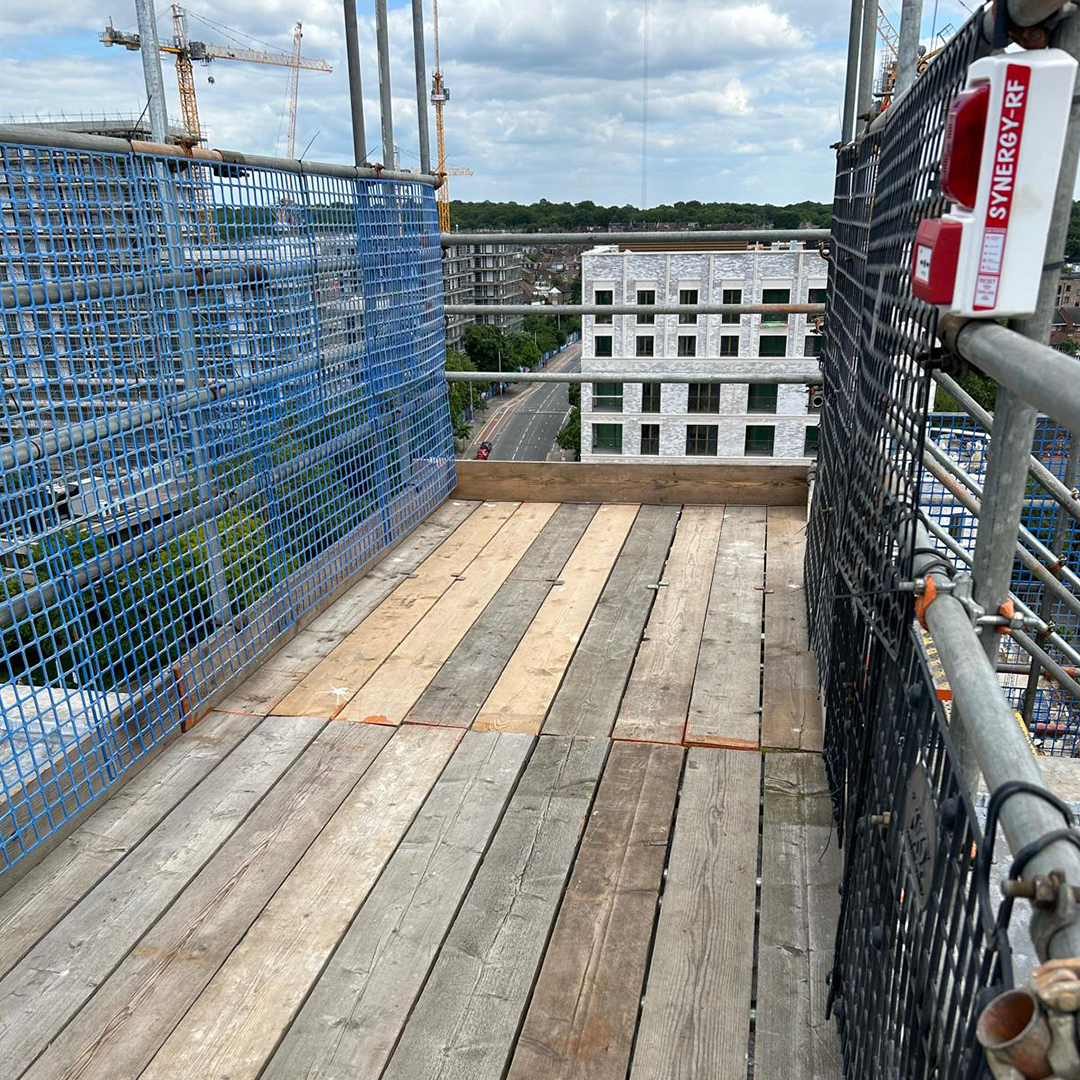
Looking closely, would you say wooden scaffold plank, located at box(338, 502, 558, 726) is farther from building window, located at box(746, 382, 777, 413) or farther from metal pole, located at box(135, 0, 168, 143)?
building window, located at box(746, 382, 777, 413)

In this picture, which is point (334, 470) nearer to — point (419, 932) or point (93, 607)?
point (93, 607)

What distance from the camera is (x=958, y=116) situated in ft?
3.48

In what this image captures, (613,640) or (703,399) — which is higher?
(613,640)

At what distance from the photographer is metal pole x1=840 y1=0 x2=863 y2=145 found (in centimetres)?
329

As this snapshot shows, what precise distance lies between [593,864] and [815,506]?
1925 millimetres

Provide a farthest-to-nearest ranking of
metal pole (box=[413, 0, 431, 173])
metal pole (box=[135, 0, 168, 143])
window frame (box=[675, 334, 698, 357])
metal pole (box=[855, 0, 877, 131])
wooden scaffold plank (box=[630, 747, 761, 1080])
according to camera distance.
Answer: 1. window frame (box=[675, 334, 698, 357])
2. metal pole (box=[413, 0, 431, 173])
3. metal pole (box=[855, 0, 877, 131])
4. metal pole (box=[135, 0, 168, 143])
5. wooden scaffold plank (box=[630, 747, 761, 1080])

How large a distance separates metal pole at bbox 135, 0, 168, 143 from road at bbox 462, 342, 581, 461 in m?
38.0

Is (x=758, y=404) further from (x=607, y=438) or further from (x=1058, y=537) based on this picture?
(x=1058, y=537)

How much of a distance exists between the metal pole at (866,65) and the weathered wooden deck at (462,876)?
1.72 metres

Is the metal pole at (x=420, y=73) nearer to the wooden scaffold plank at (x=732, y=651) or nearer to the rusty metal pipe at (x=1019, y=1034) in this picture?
the wooden scaffold plank at (x=732, y=651)

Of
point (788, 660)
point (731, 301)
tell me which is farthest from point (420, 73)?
point (731, 301)

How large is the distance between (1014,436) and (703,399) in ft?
53.6

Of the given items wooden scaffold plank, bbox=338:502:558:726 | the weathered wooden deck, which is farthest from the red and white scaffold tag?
wooden scaffold plank, bbox=338:502:558:726

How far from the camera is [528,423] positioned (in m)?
53.2
